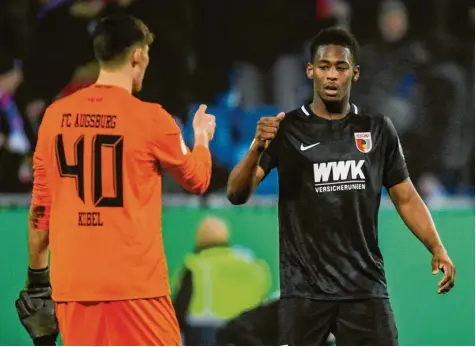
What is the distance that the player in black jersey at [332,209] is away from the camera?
3.68 metres

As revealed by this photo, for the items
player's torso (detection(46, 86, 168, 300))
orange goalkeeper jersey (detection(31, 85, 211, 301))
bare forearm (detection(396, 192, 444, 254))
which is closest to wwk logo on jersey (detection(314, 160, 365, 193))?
bare forearm (detection(396, 192, 444, 254))

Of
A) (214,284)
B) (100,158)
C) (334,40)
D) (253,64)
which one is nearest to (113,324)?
(100,158)

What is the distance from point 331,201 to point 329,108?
408 millimetres

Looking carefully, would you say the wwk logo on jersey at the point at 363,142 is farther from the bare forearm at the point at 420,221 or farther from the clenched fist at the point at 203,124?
the clenched fist at the point at 203,124

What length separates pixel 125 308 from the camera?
10.6 feet

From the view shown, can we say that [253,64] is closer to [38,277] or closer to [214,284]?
[214,284]

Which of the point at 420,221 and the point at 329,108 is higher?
the point at 329,108

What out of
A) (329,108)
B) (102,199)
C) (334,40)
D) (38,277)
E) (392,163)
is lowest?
(38,277)

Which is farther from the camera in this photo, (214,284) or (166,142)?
(214,284)

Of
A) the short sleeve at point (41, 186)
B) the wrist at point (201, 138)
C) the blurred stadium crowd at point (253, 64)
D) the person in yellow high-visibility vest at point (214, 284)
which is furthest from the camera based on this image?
the blurred stadium crowd at point (253, 64)

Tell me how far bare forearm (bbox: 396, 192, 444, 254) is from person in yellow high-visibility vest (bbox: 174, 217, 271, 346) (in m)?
1.60

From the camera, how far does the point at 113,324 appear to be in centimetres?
323

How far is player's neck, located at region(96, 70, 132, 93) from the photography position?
11.0ft

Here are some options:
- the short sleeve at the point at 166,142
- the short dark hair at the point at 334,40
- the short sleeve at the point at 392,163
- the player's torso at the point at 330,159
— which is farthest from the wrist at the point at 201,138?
the short sleeve at the point at 392,163
